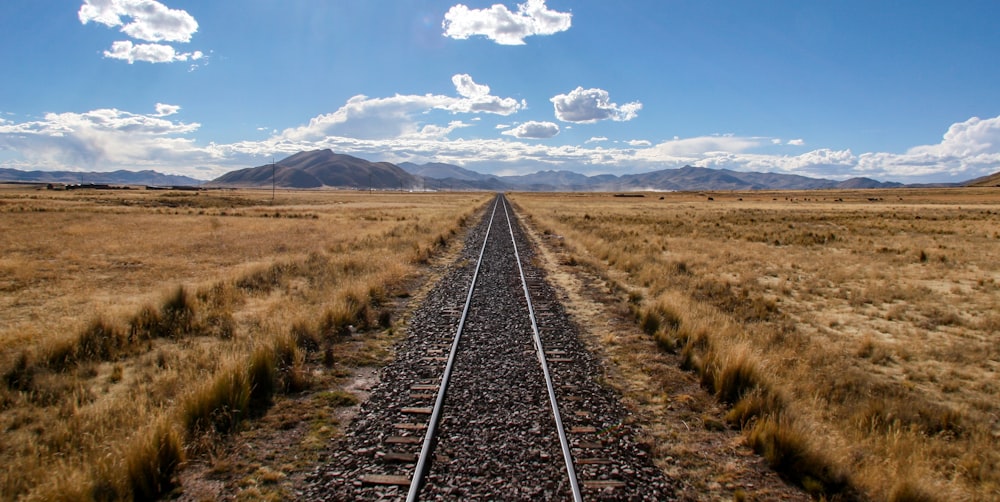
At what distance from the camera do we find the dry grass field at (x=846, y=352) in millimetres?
5066

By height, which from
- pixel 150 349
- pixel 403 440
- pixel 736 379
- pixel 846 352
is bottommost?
pixel 846 352

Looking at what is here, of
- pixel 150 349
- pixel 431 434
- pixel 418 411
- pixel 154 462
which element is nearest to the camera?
pixel 154 462

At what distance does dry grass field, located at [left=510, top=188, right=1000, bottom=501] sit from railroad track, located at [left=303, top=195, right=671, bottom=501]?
166 centimetres

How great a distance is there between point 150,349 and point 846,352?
496 inches

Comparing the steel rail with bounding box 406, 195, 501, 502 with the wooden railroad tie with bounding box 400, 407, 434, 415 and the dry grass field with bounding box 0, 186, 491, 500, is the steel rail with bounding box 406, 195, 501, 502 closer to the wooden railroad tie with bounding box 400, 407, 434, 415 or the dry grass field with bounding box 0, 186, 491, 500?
the wooden railroad tie with bounding box 400, 407, 434, 415

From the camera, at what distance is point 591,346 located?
9.02 m

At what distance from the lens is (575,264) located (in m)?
19.2

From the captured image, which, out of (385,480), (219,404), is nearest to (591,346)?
(385,480)

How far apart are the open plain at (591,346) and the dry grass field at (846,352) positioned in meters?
0.04

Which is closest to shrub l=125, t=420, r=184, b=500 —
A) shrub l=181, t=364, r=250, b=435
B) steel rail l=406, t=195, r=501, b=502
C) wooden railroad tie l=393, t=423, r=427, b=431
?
Result: shrub l=181, t=364, r=250, b=435

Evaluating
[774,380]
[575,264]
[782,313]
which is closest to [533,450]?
[774,380]

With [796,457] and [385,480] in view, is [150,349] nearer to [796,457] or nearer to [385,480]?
[385,480]

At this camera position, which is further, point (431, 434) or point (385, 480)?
point (431, 434)

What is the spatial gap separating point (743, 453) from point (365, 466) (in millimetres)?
3860
